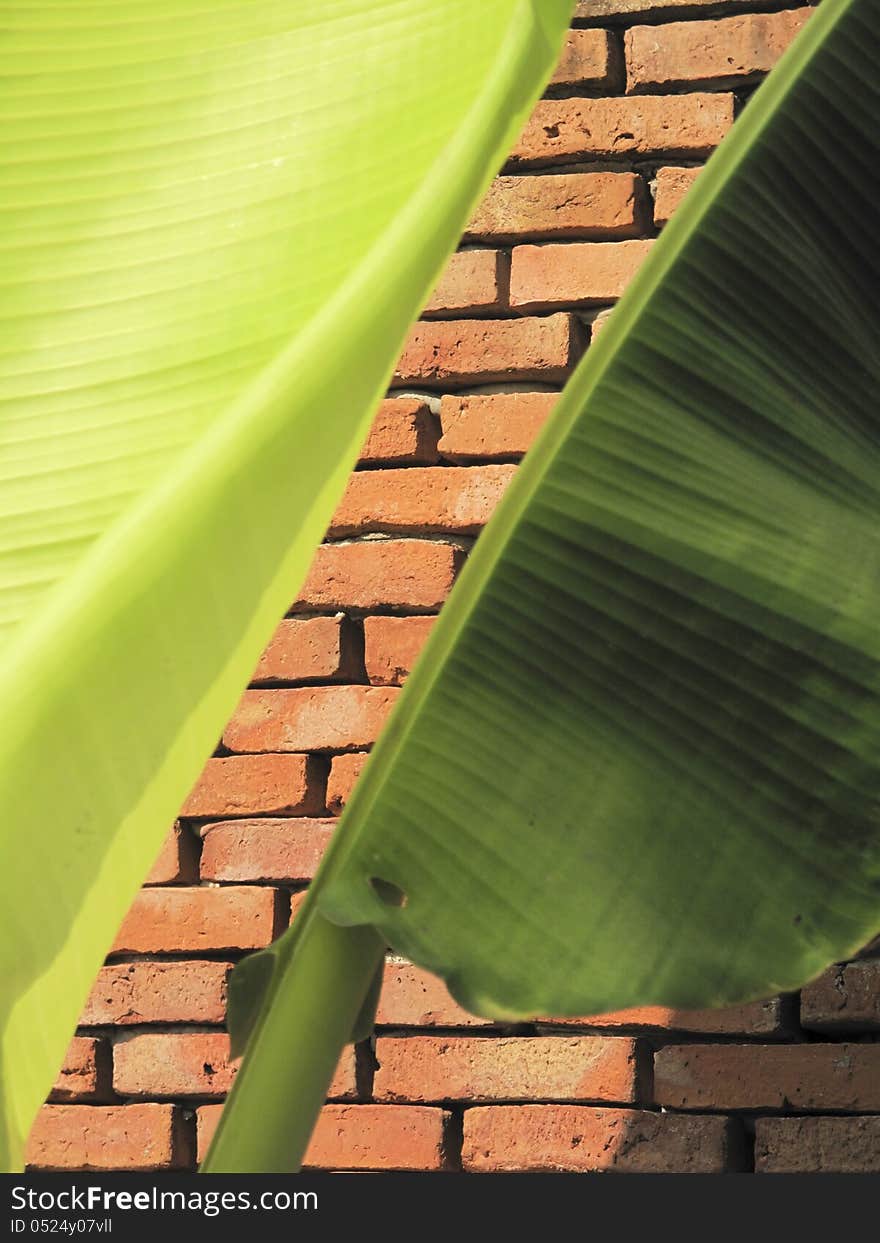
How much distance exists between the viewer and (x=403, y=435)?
1.14 m

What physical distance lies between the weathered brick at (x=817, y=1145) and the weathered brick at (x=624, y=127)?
87cm

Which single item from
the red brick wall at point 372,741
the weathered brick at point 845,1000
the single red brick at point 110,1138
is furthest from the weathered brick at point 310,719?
the weathered brick at point 845,1000

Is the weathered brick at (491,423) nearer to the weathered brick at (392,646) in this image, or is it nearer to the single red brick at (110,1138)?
the weathered brick at (392,646)

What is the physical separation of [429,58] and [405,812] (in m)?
0.36

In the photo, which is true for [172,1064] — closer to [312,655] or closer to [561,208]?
[312,655]

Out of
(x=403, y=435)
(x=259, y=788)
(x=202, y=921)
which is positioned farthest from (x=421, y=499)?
(x=202, y=921)

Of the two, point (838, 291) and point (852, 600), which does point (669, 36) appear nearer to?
point (838, 291)

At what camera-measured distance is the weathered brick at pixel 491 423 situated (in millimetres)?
1125

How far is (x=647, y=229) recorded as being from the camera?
1.14m

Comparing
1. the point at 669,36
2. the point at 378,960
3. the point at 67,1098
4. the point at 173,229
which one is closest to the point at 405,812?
the point at 378,960

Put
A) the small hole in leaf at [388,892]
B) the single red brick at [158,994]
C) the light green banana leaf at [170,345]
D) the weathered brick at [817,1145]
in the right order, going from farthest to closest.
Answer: the single red brick at [158,994] < the weathered brick at [817,1145] < the small hole in leaf at [388,892] < the light green banana leaf at [170,345]

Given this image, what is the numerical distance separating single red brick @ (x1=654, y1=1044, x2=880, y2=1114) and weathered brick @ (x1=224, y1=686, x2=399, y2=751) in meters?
0.39

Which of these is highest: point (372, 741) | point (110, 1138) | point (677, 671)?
point (677, 671)

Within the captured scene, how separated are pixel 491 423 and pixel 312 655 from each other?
10.8 inches
